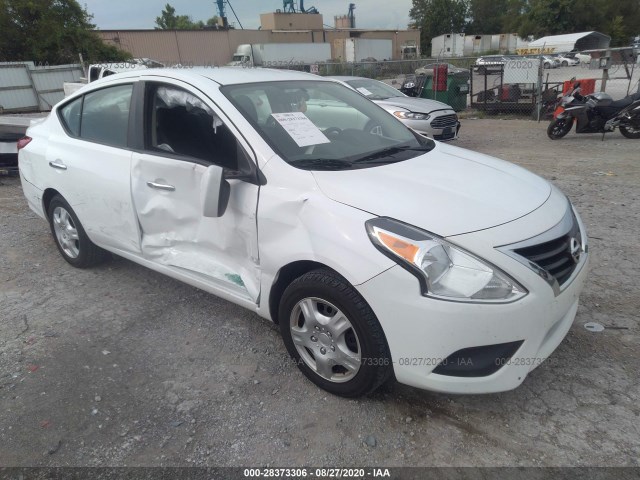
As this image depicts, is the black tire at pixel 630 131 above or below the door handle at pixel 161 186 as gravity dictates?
below

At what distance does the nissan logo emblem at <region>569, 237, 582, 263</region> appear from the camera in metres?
2.36

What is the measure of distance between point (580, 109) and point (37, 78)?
1988cm

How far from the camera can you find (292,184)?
2.48m

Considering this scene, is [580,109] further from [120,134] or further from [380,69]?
[380,69]

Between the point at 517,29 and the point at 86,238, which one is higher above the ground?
the point at 517,29

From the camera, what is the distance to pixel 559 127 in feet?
33.1

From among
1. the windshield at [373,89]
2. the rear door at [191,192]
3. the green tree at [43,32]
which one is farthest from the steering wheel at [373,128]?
the green tree at [43,32]

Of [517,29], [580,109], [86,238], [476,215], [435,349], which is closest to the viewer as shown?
[435,349]

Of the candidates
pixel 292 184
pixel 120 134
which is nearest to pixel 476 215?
pixel 292 184

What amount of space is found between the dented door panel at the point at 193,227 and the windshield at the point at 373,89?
7.37 m

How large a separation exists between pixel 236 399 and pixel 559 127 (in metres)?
9.99

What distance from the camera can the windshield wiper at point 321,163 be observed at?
2590 mm

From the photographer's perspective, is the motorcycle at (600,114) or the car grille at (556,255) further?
the motorcycle at (600,114)

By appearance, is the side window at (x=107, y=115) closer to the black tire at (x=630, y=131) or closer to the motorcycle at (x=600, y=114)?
the motorcycle at (x=600, y=114)
